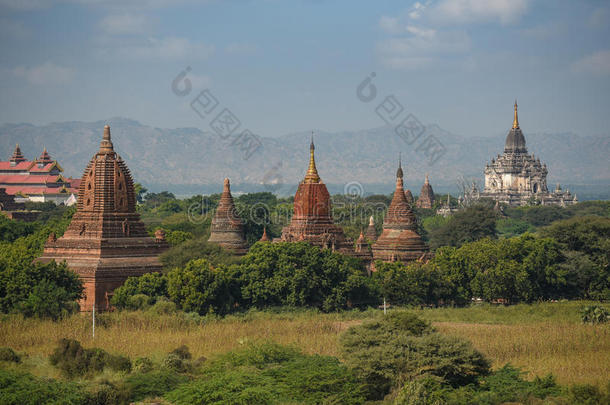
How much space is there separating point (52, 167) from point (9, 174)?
9.63 m

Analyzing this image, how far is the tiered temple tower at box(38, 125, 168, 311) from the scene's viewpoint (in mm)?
47906

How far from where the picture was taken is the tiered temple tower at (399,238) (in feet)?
218

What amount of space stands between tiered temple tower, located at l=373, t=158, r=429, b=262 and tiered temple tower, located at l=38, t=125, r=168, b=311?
1848cm

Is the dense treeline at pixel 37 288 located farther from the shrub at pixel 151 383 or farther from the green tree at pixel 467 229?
the green tree at pixel 467 229

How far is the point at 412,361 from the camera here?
27.5m

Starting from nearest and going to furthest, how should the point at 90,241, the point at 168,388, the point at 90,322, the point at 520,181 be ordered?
the point at 168,388 → the point at 90,322 → the point at 90,241 → the point at 520,181

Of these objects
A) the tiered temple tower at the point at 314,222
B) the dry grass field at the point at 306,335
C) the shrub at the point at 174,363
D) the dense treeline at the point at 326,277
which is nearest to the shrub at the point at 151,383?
the shrub at the point at 174,363

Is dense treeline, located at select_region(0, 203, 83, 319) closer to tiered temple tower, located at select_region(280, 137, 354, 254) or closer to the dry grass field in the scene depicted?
the dry grass field

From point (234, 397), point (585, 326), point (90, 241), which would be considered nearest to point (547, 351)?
point (585, 326)

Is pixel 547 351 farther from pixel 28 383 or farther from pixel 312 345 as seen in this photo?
pixel 28 383

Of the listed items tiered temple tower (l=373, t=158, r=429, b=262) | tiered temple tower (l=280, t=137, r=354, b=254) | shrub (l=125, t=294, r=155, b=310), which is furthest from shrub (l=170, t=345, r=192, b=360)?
tiered temple tower (l=373, t=158, r=429, b=262)

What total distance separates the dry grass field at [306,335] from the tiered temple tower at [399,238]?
20.2 metres

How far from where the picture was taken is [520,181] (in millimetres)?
184875

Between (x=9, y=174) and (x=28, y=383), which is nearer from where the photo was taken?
(x=28, y=383)
